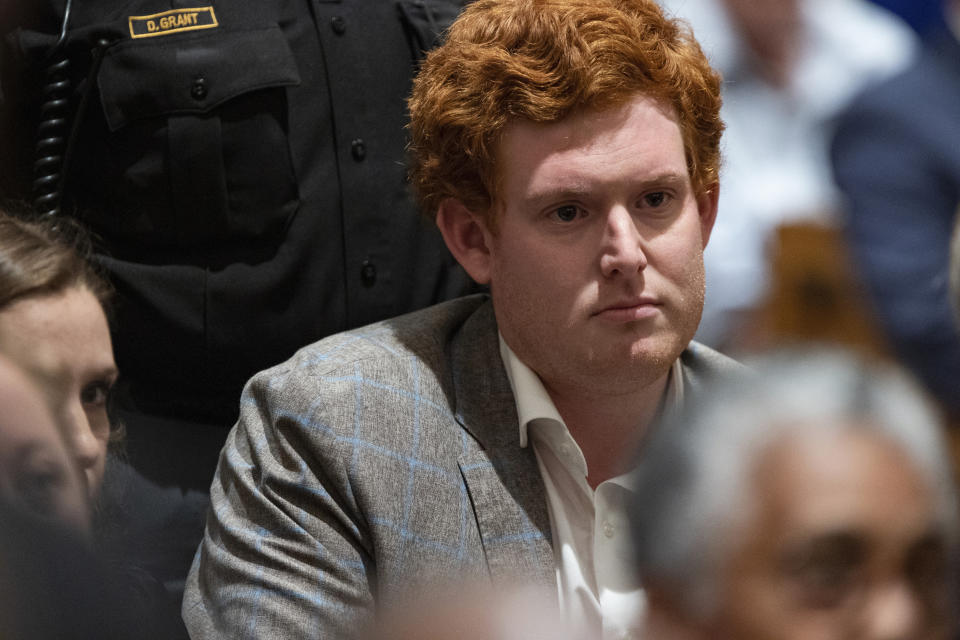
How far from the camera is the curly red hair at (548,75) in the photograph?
1021 mm

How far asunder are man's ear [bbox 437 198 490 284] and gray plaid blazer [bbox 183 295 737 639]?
10 cm

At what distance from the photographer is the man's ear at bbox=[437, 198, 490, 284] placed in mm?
1181

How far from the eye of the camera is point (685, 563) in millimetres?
351

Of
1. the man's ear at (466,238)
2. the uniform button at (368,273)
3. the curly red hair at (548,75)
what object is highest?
the curly red hair at (548,75)

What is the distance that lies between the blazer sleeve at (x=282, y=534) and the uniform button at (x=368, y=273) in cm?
20

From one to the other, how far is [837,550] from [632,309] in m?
0.49

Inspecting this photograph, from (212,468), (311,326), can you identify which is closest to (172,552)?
(212,468)

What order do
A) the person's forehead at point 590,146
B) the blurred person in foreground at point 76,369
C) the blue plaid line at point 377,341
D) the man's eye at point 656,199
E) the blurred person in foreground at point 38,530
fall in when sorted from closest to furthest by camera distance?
the blurred person in foreground at point 38,530 < the blurred person in foreground at point 76,369 < the man's eye at point 656,199 < the person's forehead at point 590,146 < the blue plaid line at point 377,341

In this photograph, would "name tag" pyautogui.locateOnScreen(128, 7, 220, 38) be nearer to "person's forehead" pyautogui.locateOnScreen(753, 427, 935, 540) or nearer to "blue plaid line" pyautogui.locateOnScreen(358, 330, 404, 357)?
"blue plaid line" pyautogui.locateOnScreen(358, 330, 404, 357)

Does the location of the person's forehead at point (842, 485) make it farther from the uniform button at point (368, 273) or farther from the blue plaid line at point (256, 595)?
the uniform button at point (368, 273)

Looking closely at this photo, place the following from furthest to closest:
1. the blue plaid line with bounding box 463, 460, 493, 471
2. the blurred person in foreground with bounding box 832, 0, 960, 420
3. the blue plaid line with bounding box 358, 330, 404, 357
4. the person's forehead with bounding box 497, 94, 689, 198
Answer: the blue plaid line with bounding box 358, 330, 404, 357, the blue plaid line with bounding box 463, 460, 493, 471, the person's forehead with bounding box 497, 94, 689, 198, the blurred person in foreground with bounding box 832, 0, 960, 420

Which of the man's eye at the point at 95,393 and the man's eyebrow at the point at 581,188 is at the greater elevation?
the man's eyebrow at the point at 581,188

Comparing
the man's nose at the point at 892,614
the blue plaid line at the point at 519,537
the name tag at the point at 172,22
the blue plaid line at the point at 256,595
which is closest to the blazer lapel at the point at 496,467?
the blue plaid line at the point at 519,537

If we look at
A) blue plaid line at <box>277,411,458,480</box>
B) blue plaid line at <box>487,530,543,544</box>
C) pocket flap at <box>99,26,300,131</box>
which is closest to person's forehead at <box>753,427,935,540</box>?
blue plaid line at <box>487,530,543,544</box>
